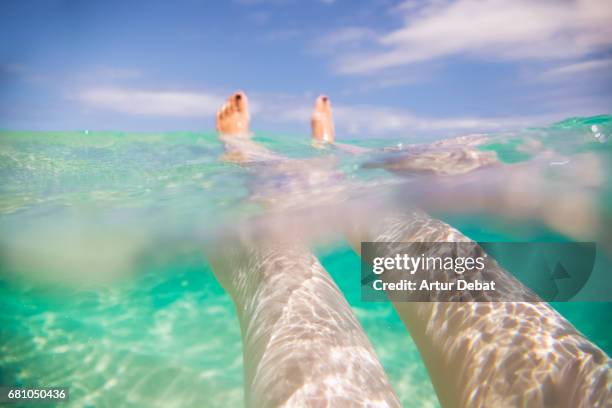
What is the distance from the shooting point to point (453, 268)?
5.26 metres

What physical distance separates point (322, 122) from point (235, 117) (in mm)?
2819

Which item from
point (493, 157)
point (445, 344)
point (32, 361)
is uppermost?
point (493, 157)

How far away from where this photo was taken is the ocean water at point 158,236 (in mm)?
7316

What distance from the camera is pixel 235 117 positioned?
9922mm

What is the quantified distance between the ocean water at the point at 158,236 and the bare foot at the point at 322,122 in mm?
526

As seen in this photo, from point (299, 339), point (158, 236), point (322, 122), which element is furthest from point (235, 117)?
point (158, 236)

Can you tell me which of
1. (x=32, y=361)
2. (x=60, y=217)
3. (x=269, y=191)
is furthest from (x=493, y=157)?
(x=60, y=217)

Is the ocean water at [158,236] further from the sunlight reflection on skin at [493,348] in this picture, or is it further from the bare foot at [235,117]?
the sunlight reflection on skin at [493,348]

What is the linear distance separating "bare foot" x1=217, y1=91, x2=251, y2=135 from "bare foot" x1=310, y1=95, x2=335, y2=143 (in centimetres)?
224

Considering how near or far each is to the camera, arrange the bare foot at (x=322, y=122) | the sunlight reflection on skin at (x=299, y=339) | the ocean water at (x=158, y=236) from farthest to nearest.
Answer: the bare foot at (x=322, y=122)
the ocean water at (x=158, y=236)
the sunlight reflection on skin at (x=299, y=339)

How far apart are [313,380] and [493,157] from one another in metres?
11.5

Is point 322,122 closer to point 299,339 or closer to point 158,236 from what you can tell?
point 299,339

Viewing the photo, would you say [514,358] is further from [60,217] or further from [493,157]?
[60,217]

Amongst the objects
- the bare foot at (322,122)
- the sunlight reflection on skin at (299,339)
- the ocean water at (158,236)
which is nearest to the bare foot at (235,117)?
the ocean water at (158,236)
